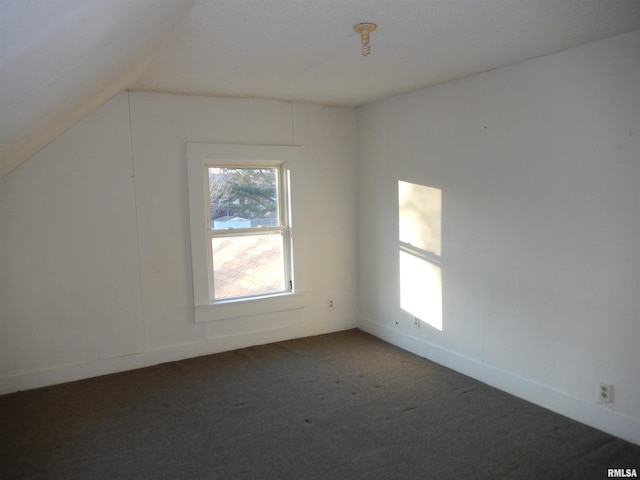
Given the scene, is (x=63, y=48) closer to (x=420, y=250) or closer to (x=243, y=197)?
(x=243, y=197)

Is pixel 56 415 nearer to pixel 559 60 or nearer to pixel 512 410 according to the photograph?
pixel 512 410

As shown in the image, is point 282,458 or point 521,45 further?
point 521,45

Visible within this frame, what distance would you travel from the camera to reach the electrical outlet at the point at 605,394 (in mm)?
2855

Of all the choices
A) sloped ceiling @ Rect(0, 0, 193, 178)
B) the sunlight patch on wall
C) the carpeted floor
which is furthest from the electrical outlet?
sloped ceiling @ Rect(0, 0, 193, 178)

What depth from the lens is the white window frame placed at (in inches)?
166

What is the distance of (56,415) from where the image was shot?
325cm

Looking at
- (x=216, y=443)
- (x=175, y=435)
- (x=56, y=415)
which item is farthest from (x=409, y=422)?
(x=56, y=415)

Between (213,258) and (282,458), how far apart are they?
222 centimetres

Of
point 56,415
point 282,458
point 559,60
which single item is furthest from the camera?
point 56,415

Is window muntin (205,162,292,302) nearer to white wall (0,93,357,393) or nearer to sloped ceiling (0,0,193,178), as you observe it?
white wall (0,93,357,393)

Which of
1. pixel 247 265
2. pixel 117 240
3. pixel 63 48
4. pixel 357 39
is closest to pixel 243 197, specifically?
pixel 247 265

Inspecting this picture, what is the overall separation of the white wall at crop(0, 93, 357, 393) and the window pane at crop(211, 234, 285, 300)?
25 centimetres

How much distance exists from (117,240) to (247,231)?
46.8 inches

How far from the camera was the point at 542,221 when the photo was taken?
10.5 ft
